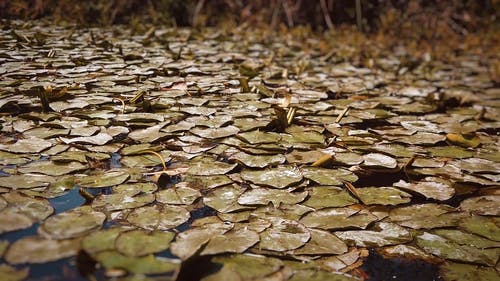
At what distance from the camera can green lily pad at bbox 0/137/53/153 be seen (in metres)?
1.03

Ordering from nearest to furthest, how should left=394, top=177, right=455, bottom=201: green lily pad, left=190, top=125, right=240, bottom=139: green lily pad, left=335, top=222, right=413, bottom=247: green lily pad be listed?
left=335, top=222, right=413, bottom=247: green lily pad < left=394, top=177, right=455, bottom=201: green lily pad < left=190, top=125, right=240, bottom=139: green lily pad

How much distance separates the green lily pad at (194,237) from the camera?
27.6 inches

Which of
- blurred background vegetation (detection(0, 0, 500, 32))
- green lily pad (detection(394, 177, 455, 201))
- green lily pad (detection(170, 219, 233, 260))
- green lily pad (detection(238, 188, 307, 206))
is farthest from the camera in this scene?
blurred background vegetation (detection(0, 0, 500, 32))

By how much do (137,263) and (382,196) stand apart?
650 mm

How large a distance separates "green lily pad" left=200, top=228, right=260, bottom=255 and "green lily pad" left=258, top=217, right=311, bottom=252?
22 millimetres

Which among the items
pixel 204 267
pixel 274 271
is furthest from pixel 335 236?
pixel 204 267

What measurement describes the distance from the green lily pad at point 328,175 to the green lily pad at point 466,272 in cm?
35

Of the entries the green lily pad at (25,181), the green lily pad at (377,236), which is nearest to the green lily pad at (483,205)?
the green lily pad at (377,236)

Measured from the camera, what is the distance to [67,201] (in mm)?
848

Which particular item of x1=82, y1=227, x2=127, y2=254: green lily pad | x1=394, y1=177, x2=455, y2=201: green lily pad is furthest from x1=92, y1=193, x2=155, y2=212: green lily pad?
x1=394, y1=177, x2=455, y2=201: green lily pad

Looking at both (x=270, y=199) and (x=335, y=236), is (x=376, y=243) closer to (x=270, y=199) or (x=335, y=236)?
(x=335, y=236)

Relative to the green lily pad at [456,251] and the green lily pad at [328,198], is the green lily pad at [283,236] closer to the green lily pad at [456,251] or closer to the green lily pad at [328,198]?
the green lily pad at [328,198]

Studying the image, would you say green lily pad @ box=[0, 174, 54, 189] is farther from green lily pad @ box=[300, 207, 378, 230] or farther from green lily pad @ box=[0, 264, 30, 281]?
green lily pad @ box=[300, 207, 378, 230]

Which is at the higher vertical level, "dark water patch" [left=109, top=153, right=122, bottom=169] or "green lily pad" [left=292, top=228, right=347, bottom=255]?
"dark water patch" [left=109, top=153, right=122, bottom=169]
